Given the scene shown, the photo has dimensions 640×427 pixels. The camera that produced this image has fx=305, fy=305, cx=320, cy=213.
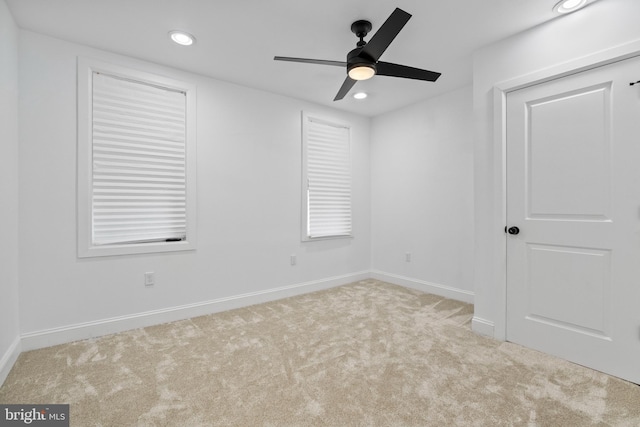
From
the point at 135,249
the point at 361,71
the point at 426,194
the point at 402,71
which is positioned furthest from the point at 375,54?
the point at 135,249

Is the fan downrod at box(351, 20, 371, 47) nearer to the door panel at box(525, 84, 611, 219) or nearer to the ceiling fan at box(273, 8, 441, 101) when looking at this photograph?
the ceiling fan at box(273, 8, 441, 101)

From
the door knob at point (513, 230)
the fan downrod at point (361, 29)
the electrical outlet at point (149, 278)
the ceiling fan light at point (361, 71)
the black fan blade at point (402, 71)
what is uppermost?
the fan downrod at point (361, 29)

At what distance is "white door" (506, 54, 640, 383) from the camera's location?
197 centimetres

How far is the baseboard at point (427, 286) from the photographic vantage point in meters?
3.58

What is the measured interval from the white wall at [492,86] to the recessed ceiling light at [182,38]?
97.1 inches

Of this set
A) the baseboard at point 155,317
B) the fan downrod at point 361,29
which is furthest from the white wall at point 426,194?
the fan downrod at point 361,29

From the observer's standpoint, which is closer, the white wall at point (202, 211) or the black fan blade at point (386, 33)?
the black fan blade at point (386, 33)

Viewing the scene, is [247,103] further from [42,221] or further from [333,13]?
[42,221]

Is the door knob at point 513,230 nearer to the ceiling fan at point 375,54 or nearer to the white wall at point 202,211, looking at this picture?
the ceiling fan at point 375,54

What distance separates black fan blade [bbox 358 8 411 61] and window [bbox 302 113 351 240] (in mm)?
1966

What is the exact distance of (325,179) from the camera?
13.8 ft

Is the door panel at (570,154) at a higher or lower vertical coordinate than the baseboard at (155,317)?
higher

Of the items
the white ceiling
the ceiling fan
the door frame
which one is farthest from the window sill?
the door frame

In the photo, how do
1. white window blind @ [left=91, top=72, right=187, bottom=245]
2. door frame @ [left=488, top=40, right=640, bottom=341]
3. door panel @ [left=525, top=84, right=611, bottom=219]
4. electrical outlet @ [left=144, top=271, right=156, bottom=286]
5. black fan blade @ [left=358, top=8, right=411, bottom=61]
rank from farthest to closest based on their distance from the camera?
electrical outlet @ [left=144, top=271, right=156, bottom=286] < white window blind @ [left=91, top=72, right=187, bottom=245] < door frame @ [left=488, top=40, right=640, bottom=341] < door panel @ [left=525, top=84, right=611, bottom=219] < black fan blade @ [left=358, top=8, right=411, bottom=61]
